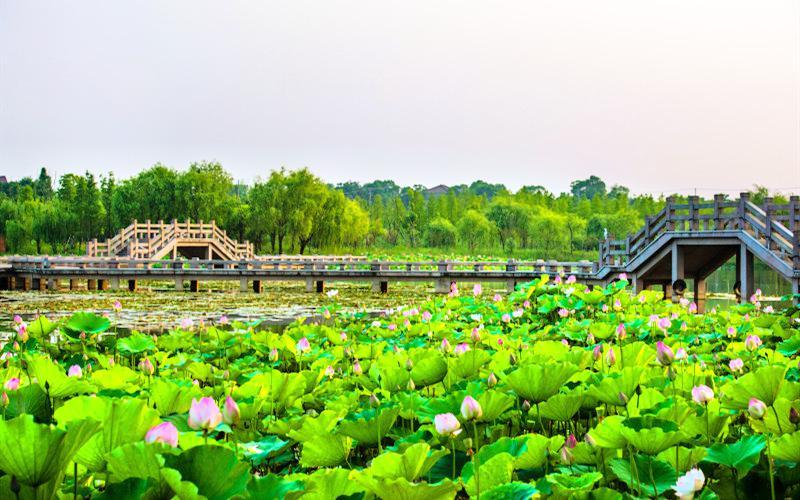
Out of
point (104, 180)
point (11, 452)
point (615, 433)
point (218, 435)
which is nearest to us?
point (11, 452)

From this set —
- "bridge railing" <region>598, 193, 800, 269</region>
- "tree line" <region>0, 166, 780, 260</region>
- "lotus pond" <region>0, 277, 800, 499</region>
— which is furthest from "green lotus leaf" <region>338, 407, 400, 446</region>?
"tree line" <region>0, 166, 780, 260</region>

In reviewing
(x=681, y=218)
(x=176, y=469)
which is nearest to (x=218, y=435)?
(x=176, y=469)

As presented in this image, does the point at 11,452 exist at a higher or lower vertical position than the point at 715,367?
higher

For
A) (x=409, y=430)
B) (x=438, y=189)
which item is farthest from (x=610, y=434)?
(x=438, y=189)

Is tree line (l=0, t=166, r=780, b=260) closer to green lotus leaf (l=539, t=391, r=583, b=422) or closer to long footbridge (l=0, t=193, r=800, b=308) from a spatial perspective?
long footbridge (l=0, t=193, r=800, b=308)

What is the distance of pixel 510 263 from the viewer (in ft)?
70.3

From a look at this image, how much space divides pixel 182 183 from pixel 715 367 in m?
36.4

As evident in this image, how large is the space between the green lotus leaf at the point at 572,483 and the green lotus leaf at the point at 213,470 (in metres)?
0.62

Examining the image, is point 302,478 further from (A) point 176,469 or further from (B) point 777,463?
(B) point 777,463

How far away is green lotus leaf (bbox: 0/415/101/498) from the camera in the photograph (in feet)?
3.83

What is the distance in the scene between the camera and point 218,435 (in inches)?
93.7

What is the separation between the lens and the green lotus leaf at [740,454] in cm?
163

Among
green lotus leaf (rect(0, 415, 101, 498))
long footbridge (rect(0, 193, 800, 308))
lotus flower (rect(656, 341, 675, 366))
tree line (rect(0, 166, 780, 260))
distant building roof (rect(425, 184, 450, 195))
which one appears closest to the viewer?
green lotus leaf (rect(0, 415, 101, 498))

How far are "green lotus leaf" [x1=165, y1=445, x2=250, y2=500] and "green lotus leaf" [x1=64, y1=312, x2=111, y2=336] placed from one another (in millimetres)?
2895
